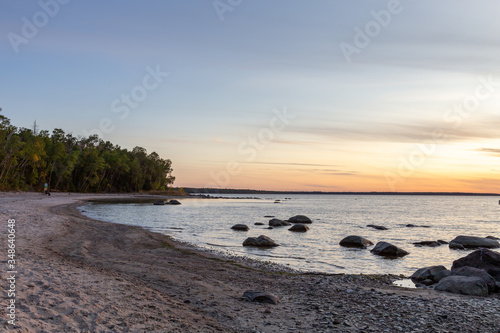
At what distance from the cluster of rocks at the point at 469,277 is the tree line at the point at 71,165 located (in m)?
83.0

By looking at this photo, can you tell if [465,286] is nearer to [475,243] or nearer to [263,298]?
[263,298]

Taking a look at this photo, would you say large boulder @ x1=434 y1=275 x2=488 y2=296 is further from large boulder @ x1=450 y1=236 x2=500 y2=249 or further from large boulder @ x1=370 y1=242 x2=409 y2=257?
large boulder @ x1=450 y1=236 x2=500 y2=249

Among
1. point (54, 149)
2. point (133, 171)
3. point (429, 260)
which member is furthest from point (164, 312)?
point (133, 171)

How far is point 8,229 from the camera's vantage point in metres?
19.3

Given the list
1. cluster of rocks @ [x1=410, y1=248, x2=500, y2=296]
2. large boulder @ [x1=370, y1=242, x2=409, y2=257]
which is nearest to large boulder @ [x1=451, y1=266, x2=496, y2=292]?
cluster of rocks @ [x1=410, y1=248, x2=500, y2=296]

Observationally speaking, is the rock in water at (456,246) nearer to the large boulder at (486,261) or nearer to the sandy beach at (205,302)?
the large boulder at (486,261)

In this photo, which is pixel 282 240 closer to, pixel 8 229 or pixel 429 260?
pixel 429 260

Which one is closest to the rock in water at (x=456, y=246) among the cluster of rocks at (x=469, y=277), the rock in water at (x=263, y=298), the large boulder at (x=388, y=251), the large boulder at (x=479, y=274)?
the large boulder at (x=388, y=251)

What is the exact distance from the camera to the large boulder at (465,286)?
1375 centimetres

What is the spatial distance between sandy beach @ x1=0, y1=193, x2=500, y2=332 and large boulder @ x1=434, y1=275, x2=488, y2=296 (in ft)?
1.52

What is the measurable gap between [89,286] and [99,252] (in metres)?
8.89

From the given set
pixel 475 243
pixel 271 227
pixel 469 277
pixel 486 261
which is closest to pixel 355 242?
pixel 475 243

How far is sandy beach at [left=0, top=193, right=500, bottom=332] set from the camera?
8.26 metres

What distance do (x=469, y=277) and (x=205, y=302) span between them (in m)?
10.8
